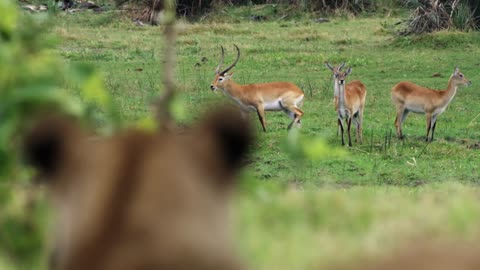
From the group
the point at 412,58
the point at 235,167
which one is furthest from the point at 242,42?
the point at 235,167

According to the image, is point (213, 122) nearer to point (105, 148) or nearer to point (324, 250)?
point (105, 148)

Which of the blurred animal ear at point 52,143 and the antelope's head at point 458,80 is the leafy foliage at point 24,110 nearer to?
the blurred animal ear at point 52,143

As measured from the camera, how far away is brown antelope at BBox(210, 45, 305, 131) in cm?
1348

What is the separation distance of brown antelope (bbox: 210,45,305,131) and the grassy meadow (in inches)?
7.5

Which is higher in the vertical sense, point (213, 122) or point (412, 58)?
point (213, 122)

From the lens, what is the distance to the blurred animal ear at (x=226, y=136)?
50.1 inches

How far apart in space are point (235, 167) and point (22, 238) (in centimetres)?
156

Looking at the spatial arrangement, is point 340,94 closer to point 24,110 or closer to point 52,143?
point 24,110

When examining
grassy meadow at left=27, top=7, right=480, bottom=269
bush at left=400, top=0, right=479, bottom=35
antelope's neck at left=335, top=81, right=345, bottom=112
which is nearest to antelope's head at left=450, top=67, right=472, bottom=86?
grassy meadow at left=27, top=7, right=480, bottom=269

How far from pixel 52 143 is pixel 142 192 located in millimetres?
129

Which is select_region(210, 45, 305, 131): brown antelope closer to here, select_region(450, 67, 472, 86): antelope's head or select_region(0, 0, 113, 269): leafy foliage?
select_region(450, 67, 472, 86): antelope's head

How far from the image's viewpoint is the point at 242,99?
565 inches

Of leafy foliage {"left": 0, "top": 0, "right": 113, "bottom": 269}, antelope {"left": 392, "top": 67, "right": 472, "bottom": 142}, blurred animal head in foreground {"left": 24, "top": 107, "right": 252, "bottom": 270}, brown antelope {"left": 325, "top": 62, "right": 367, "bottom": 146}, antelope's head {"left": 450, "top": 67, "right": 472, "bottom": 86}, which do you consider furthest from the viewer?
antelope's head {"left": 450, "top": 67, "right": 472, "bottom": 86}

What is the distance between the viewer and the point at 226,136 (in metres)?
1.27
